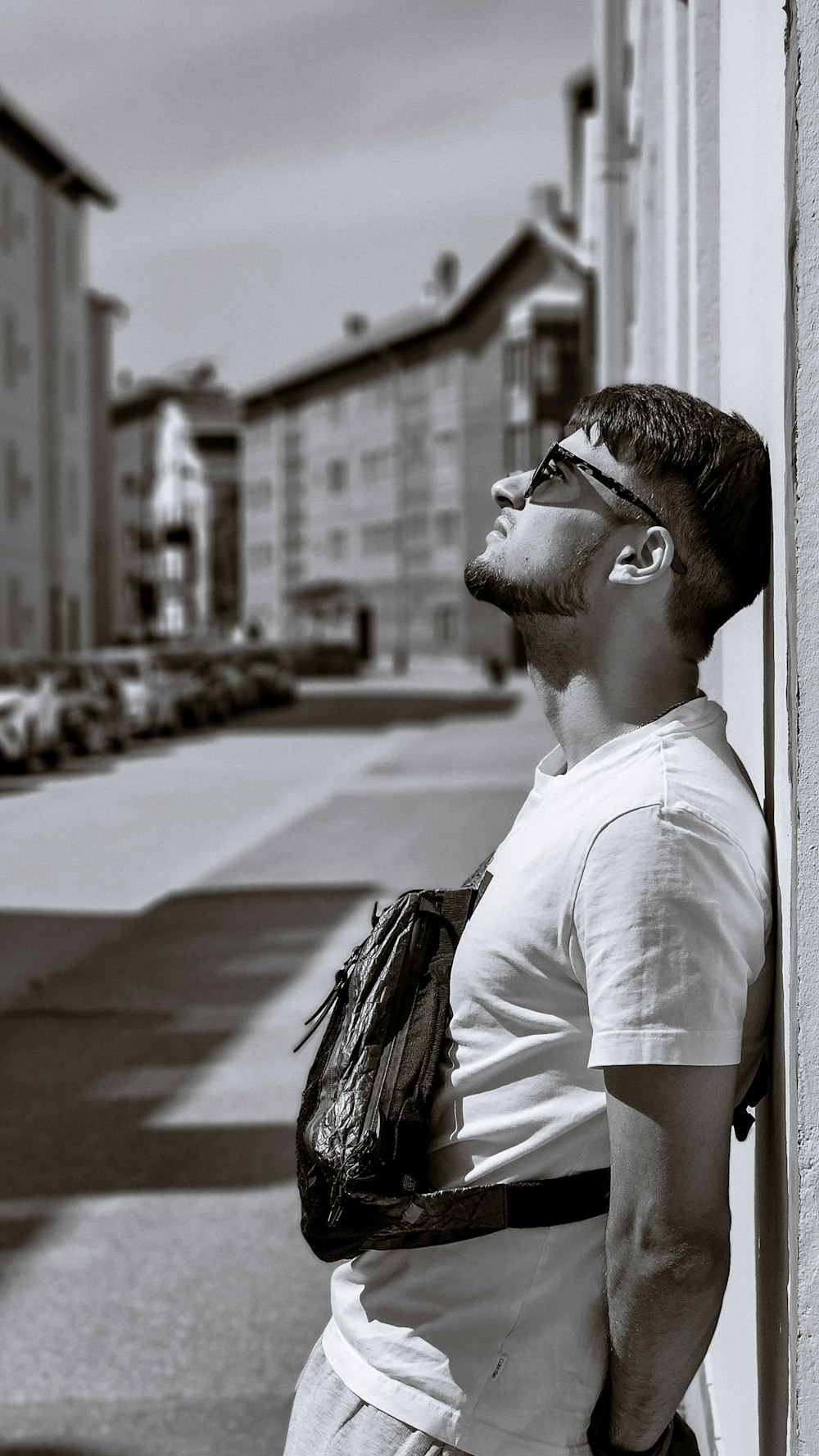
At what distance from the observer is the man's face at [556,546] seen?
1.76 meters

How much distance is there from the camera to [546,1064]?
66.8 inches

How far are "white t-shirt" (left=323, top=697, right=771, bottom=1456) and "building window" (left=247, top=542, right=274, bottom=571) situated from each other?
276 ft

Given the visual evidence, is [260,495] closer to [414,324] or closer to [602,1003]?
[414,324]

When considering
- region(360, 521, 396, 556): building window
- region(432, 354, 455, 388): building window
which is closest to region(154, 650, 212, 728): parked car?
Result: region(432, 354, 455, 388): building window

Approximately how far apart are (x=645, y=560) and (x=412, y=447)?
69.9 m

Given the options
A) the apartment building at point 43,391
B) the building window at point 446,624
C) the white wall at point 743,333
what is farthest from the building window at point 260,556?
the white wall at point 743,333

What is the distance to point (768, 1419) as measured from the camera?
72.7 inches

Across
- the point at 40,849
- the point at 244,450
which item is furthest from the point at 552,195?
the point at 40,849

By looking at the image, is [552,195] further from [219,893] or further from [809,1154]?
[809,1154]

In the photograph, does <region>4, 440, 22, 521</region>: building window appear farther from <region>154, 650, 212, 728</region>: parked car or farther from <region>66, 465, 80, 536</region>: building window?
<region>154, 650, 212, 728</region>: parked car

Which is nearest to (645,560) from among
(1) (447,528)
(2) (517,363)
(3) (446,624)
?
(2) (517,363)

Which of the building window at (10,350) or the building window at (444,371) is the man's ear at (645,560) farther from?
the building window at (444,371)

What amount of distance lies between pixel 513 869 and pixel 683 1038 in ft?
0.93

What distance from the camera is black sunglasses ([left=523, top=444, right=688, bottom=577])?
173 cm
